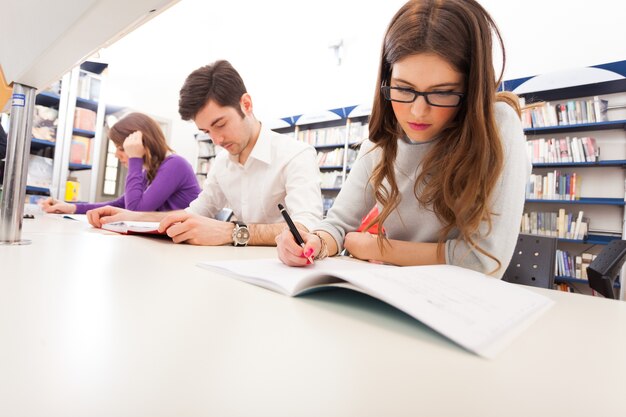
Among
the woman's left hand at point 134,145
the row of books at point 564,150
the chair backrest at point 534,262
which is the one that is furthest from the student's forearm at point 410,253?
the row of books at point 564,150

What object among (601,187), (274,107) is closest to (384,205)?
(601,187)

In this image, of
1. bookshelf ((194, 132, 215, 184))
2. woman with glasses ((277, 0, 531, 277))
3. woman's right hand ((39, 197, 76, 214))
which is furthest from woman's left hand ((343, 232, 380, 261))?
bookshelf ((194, 132, 215, 184))

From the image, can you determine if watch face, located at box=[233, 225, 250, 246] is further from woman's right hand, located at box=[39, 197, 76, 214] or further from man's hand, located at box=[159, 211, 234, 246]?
woman's right hand, located at box=[39, 197, 76, 214]

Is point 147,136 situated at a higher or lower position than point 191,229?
higher

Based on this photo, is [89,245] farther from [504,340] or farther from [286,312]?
[504,340]

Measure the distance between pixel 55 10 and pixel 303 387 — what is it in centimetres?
→ 60

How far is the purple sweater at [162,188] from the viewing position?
200 centimetres

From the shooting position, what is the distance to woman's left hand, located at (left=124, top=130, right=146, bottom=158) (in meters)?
2.05

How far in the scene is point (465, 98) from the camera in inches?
31.4

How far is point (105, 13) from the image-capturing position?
18.2 inches

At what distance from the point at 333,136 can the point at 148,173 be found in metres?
3.06

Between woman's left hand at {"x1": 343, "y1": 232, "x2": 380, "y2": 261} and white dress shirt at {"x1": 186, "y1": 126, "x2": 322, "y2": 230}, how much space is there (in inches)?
13.8

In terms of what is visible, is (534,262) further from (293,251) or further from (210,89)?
(210,89)

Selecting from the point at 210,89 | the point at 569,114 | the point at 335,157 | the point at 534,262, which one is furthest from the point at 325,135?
the point at 534,262
